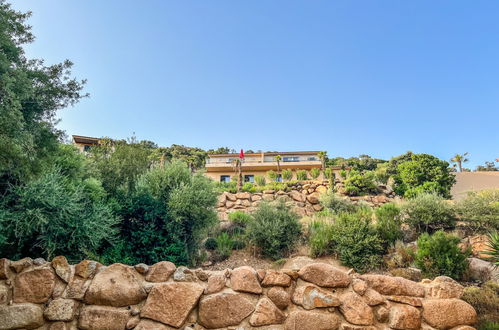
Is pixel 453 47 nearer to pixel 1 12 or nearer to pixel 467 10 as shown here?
pixel 467 10

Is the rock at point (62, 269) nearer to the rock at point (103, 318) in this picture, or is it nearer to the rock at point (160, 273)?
the rock at point (103, 318)

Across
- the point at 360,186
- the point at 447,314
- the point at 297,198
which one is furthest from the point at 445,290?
the point at 360,186

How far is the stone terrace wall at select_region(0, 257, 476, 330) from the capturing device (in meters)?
2.91

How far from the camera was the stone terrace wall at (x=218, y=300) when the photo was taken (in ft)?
9.56

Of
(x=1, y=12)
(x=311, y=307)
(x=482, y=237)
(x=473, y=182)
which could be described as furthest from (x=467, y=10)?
(x=473, y=182)

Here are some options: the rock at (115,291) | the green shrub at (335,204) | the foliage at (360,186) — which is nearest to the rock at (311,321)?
the rock at (115,291)

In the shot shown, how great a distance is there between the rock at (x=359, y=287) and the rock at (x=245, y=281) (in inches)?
40.7

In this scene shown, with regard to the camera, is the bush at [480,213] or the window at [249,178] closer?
the bush at [480,213]

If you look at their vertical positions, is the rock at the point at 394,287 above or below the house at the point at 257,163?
below

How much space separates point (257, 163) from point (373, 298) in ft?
95.4

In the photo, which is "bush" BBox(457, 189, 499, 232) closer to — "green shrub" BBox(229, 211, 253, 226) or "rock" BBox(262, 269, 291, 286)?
"green shrub" BBox(229, 211, 253, 226)

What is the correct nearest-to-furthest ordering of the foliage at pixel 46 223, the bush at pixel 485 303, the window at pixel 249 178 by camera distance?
the bush at pixel 485 303, the foliage at pixel 46 223, the window at pixel 249 178

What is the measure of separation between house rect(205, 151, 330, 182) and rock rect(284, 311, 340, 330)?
27.7 m

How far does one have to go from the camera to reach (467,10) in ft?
24.3
